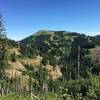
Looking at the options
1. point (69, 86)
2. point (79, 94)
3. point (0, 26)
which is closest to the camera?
point (79, 94)

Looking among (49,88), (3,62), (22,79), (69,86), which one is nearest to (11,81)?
(22,79)

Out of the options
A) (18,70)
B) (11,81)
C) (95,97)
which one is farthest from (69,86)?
(18,70)

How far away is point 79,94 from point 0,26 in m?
40.8

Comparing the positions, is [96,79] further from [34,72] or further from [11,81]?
[34,72]

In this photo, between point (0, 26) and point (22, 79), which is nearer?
A: point (0, 26)

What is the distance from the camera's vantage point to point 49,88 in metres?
180

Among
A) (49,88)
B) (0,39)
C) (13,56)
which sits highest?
(0,39)

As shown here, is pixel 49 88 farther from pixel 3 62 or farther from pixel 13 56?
pixel 3 62

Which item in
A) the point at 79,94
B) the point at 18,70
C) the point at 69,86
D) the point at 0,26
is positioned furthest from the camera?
the point at 18,70

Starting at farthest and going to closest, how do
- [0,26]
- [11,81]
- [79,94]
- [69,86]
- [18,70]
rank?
[18,70] → [11,81] → [0,26] → [69,86] → [79,94]

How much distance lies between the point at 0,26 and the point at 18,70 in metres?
127

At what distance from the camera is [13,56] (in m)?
196

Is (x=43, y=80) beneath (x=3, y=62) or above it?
beneath

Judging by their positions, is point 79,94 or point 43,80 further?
point 43,80
